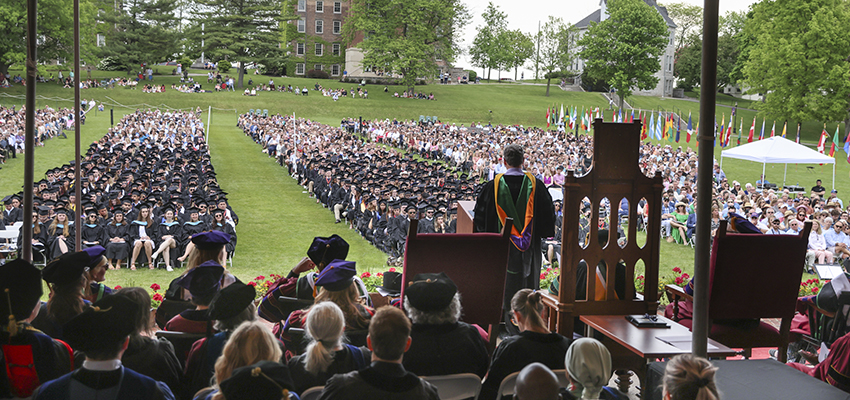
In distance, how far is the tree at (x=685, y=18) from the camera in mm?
88650

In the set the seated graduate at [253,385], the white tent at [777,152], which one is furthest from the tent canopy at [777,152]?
the seated graduate at [253,385]

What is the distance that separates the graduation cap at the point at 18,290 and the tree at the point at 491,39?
3273 inches

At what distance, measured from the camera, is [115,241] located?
1328cm

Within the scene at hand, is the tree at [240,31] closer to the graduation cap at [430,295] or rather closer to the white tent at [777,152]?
the white tent at [777,152]

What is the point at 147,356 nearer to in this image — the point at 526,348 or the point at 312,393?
the point at 312,393

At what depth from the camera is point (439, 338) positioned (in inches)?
153

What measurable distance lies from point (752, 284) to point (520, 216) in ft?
6.70

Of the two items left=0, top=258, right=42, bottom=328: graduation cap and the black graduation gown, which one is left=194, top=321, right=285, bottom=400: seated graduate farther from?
the black graduation gown

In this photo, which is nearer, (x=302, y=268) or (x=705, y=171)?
(x=705, y=171)

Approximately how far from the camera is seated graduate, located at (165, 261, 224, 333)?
4.41 metres

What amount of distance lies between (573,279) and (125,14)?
7320 cm

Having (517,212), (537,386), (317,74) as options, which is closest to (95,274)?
(517,212)

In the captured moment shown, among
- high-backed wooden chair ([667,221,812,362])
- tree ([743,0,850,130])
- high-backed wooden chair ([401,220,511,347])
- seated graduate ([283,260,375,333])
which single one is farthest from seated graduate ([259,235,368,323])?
tree ([743,0,850,130])

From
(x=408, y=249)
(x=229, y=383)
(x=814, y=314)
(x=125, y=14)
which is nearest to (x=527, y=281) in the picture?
(x=408, y=249)
